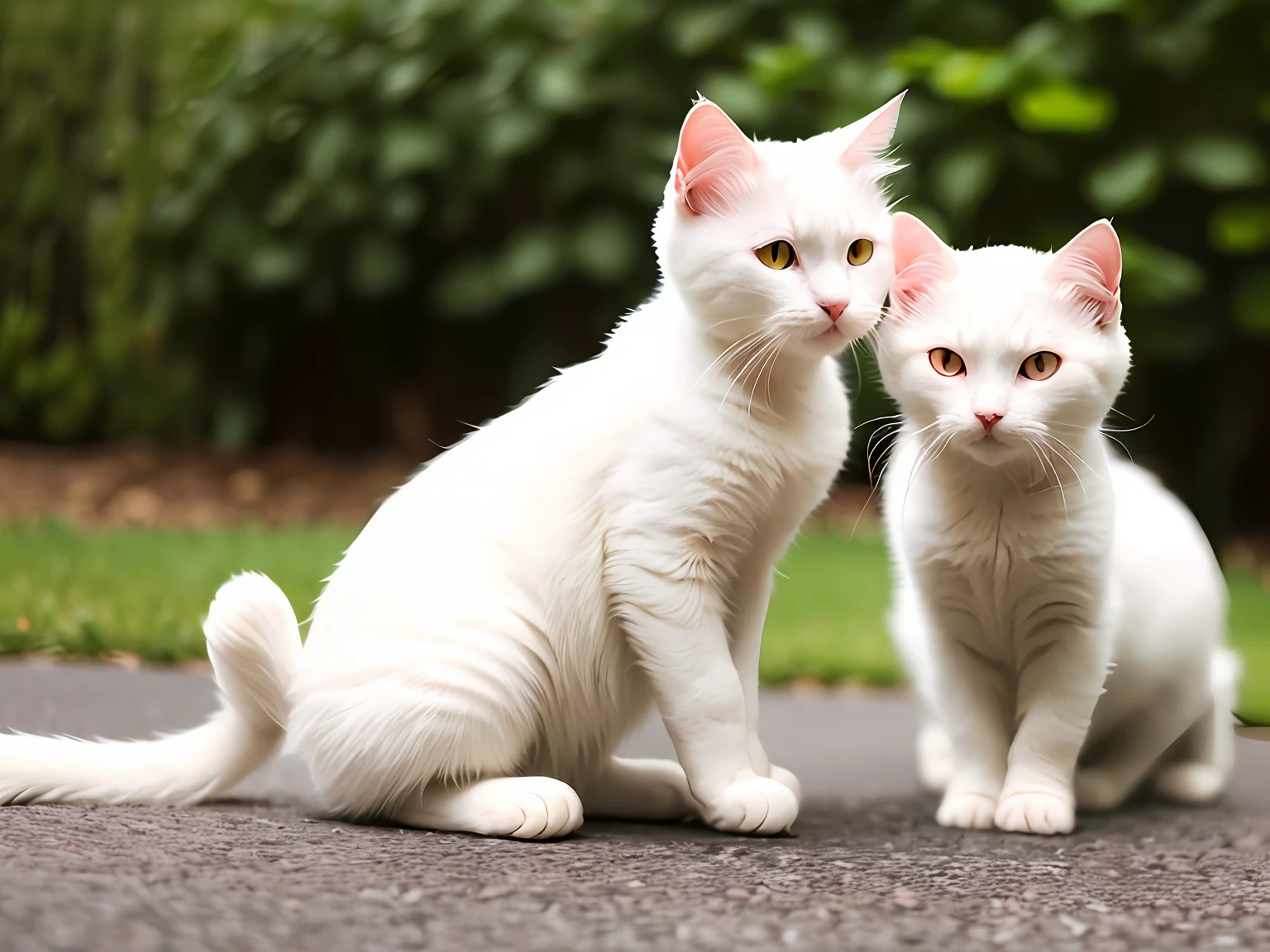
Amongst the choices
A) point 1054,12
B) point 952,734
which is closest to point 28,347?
point 1054,12

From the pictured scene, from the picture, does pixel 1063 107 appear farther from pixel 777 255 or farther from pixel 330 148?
pixel 777 255

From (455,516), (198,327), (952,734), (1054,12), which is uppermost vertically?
(1054,12)

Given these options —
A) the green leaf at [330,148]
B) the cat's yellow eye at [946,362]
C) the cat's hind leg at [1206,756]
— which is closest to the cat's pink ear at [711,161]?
the cat's yellow eye at [946,362]

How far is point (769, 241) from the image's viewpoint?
1.89 meters

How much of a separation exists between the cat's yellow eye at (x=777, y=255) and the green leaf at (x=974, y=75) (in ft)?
11.3

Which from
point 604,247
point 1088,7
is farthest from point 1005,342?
point 604,247

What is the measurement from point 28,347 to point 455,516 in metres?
5.50

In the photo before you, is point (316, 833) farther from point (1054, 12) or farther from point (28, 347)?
point (28, 347)

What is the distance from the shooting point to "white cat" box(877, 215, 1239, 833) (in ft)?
6.44

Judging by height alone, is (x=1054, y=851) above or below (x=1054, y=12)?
below

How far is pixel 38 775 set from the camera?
75.2 inches

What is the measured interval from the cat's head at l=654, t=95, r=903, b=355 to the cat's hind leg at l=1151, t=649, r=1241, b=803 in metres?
1.16

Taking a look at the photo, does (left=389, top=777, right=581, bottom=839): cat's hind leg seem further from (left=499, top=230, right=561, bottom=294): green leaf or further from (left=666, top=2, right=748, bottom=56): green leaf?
(left=666, top=2, right=748, bottom=56): green leaf

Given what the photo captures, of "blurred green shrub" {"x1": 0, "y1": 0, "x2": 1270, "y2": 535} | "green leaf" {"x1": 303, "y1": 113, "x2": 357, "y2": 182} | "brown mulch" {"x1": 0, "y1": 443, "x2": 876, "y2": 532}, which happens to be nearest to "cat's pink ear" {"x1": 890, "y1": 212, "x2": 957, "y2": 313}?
"blurred green shrub" {"x1": 0, "y1": 0, "x2": 1270, "y2": 535}
